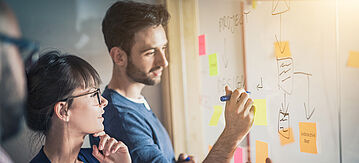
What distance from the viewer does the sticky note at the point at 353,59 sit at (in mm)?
1064

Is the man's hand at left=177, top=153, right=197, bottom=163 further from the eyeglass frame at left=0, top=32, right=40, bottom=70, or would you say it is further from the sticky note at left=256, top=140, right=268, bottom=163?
the eyeglass frame at left=0, top=32, right=40, bottom=70

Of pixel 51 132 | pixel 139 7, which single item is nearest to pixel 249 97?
pixel 139 7

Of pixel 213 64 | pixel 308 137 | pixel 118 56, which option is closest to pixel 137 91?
pixel 118 56

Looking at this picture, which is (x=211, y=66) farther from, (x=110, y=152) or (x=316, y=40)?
(x=110, y=152)

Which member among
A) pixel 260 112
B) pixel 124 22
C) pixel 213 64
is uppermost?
pixel 124 22

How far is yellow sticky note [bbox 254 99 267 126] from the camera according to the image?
1.28m

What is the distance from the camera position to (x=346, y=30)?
1.08m

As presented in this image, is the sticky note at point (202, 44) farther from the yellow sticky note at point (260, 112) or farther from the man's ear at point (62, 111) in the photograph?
the man's ear at point (62, 111)

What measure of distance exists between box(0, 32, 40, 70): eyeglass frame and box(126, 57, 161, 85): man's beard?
381 mm

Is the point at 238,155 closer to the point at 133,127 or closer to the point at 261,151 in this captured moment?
the point at 261,151

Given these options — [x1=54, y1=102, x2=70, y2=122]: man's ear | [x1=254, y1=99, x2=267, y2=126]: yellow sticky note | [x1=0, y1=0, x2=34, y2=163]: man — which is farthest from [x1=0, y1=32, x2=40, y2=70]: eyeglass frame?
[x1=254, y1=99, x2=267, y2=126]: yellow sticky note

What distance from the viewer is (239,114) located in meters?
1.27

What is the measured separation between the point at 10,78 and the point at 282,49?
41.9 inches

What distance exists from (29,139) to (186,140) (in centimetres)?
74
